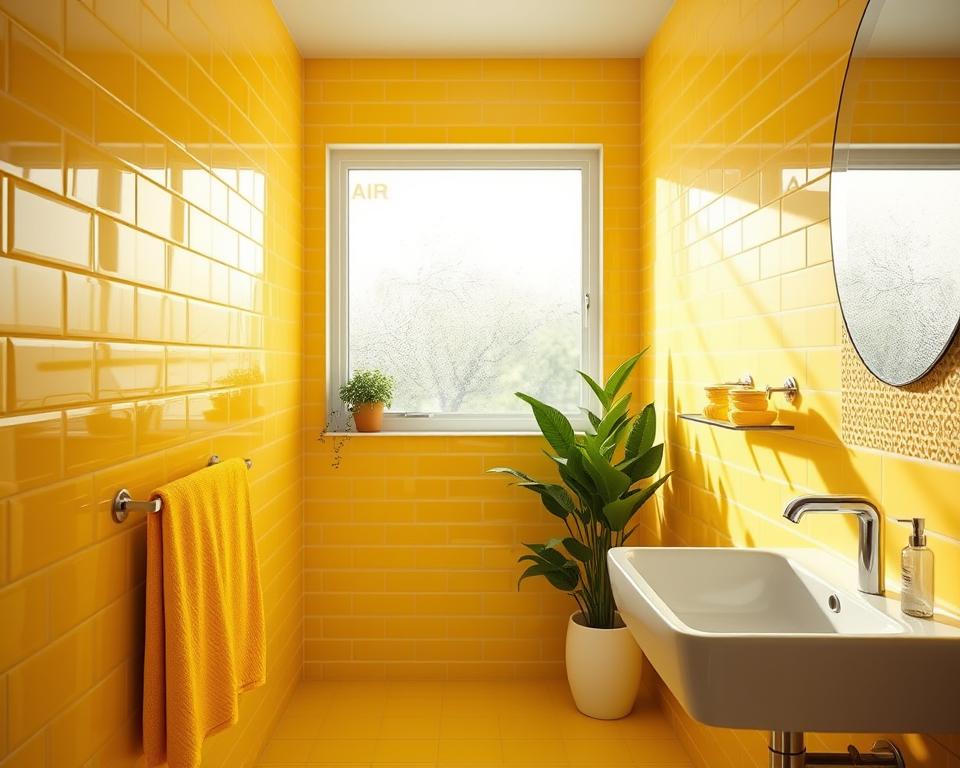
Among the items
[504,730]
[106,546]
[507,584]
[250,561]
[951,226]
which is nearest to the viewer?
[951,226]

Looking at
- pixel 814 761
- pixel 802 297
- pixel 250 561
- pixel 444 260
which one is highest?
pixel 444 260

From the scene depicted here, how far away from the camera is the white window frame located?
139 inches

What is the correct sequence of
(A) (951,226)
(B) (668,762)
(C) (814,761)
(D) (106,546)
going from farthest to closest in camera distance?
(B) (668,762) < (D) (106,546) < (C) (814,761) < (A) (951,226)

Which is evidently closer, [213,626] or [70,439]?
[70,439]

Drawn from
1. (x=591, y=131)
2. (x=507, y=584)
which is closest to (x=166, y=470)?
(x=507, y=584)

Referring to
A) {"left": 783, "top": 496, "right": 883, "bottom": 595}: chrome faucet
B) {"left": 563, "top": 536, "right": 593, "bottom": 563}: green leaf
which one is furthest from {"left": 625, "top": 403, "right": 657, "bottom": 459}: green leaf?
{"left": 783, "top": 496, "right": 883, "bottom": 595}: chrome faucet

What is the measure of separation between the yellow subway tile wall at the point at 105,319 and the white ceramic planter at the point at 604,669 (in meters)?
1.29

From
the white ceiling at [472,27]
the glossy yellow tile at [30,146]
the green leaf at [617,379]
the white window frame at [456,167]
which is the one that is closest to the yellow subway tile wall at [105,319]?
the glossy yellow tile at [30,146]

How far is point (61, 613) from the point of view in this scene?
138 cm

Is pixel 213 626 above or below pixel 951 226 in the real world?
below

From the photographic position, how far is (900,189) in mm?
1449

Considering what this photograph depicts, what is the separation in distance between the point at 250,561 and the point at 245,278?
0.94 metres

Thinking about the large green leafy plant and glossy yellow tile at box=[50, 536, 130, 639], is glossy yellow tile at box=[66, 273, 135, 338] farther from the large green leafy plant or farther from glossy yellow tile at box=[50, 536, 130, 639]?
the large green leafy plant

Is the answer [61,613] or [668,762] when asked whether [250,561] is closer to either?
[61,613]
